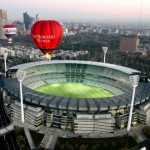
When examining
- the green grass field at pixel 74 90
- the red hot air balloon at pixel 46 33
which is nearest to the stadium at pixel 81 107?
the green grass field at pixel 74 90

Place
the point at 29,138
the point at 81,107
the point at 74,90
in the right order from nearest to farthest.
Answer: the point at 29,138 < the point at 81,107 < the point at 74,90

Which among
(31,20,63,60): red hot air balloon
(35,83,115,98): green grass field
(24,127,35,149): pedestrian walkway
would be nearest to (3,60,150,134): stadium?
(35,83,115,98): green grass field

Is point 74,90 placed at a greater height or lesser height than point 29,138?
greater

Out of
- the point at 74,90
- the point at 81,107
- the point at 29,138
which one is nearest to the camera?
the point at 29,138

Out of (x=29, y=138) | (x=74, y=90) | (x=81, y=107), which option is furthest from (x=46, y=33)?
(x=29, y=138)

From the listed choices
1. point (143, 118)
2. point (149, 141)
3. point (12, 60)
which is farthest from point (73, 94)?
point (12, 60)

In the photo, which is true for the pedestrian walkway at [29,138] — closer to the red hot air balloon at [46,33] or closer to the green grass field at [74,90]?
the green grass field at [74,90]

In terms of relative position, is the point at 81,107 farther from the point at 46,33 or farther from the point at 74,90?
the point at 74,90

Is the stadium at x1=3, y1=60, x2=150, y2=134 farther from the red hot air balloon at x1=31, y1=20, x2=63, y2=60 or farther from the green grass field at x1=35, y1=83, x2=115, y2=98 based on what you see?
the red hot air balloon at x1=31, y1=20, x2=63, y2=60

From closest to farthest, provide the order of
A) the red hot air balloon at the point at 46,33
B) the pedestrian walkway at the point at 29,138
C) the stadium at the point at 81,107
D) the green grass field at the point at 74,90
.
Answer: the pedestrian walkway at the point at 29,138 < the stadium at the point at 81,107 < the red hot air balloon at the point at 46,33 < the green grass field at the point at 74,90
